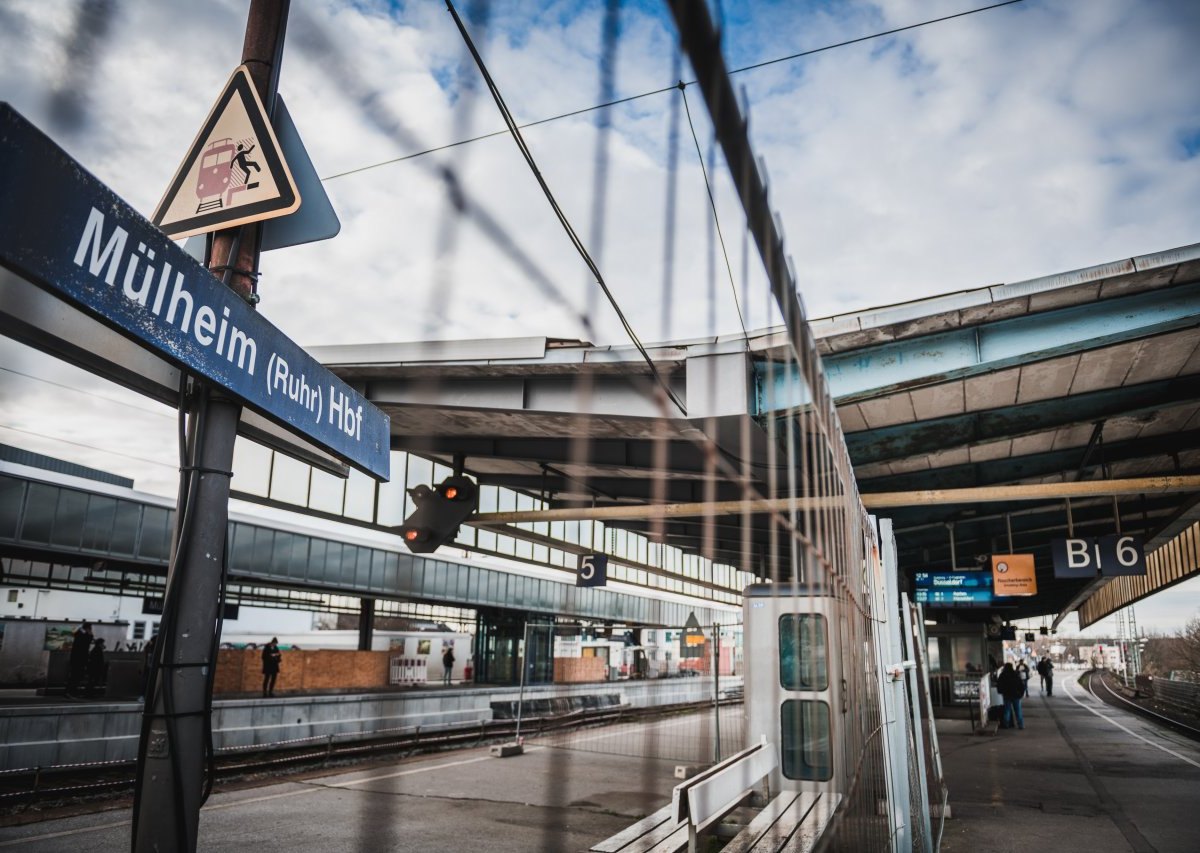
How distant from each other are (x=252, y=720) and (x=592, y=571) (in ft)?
22.9

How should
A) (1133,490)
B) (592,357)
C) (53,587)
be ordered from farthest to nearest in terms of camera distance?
(53,587), (1133,490), (592,357)

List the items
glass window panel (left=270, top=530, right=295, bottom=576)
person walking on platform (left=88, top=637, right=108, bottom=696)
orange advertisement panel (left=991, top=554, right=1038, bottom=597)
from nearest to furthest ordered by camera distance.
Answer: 1. orange advertisement panel (left=991, top=554, right=1038, bottom=597)
2. person walking on platform (left=88, top=637, right=108, bottom=696)
3. glass window panel (left=270, top=530, right=295, bottom=576)

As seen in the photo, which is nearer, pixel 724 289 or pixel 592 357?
pixel 724 289

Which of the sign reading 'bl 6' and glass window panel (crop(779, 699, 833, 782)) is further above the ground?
the sign reading 'bl 6'

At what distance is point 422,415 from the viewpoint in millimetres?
11766

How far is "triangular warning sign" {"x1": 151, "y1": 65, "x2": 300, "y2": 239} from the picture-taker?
2.56 metres

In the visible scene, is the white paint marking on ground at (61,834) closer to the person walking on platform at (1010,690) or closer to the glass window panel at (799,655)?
the glass window panel at (799,655)

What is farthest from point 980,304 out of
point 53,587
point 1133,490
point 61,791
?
point 53,587

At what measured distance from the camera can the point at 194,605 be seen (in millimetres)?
2445

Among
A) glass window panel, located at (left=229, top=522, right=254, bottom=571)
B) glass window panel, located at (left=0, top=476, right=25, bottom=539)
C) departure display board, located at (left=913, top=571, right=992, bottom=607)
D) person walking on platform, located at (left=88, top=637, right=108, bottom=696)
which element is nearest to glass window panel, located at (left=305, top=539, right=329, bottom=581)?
glass window panel, located at (left=229, top=522, right=254, bottom=571)

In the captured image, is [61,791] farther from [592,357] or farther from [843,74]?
[843,74]

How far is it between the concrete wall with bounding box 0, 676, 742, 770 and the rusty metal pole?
666 cm

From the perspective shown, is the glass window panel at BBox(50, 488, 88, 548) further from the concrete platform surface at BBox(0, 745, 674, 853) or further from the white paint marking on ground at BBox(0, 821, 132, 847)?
the white paint marking on ground at BBox(0, 821, 132, 847)

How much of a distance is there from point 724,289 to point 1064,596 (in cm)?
3876
